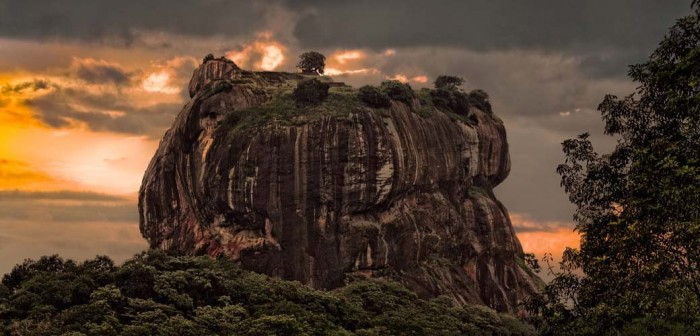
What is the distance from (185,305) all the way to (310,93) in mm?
28547

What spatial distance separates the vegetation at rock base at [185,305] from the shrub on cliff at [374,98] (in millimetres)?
18792

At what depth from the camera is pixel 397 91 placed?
69375mm

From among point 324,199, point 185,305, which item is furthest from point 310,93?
point 185,305

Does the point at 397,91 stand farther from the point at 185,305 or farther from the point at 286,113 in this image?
the point at 185,305

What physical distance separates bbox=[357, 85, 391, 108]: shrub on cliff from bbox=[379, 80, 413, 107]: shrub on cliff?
4.83ft

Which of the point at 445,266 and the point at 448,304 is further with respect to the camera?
the point at 445,266

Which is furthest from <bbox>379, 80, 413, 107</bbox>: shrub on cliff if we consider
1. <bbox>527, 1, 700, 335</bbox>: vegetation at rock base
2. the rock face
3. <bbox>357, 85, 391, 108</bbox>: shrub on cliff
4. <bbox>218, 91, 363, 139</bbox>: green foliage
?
<bbox>527, 1, 700, 335</bbox>: vegetation at rock base

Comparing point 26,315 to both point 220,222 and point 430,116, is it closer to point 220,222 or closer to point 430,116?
point 220,222

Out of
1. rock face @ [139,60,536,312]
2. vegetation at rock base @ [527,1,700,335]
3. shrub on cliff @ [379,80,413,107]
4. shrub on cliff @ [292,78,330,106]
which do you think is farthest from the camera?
shrub on cliff @ [379,80,413,107]

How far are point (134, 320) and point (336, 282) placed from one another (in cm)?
2264

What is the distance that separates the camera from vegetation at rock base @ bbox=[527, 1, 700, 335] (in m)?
21.6

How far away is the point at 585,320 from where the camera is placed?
2516cm

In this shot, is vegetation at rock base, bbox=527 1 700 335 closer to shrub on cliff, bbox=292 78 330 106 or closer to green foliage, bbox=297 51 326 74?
shrub on cliff, bbox=292 78 330 106

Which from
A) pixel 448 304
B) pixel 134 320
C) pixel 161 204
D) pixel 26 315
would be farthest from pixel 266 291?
pixel 161 204
